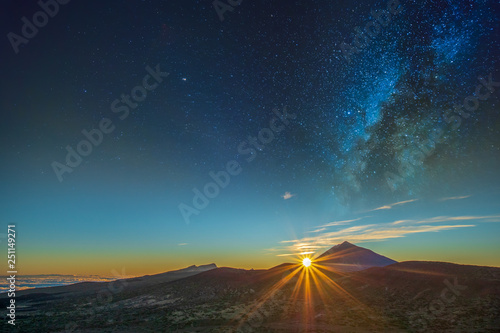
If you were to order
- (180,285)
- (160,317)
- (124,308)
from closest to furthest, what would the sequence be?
(160,317)
(124,308)
(180,285)

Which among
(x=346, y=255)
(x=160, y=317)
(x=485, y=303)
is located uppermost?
(x=485, y=303)

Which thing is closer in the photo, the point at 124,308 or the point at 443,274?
the point at 443,274

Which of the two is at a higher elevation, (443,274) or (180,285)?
(443,274)

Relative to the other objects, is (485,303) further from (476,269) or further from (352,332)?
(352,332)

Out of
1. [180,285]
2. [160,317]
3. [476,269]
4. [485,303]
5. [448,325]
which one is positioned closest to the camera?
[448,325]

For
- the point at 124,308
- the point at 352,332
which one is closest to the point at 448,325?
the point at 352,332

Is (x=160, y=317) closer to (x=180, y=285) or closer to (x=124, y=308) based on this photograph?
(x=124, y=308)

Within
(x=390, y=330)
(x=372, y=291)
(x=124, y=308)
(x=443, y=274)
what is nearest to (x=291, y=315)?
(x=390, y=330)
